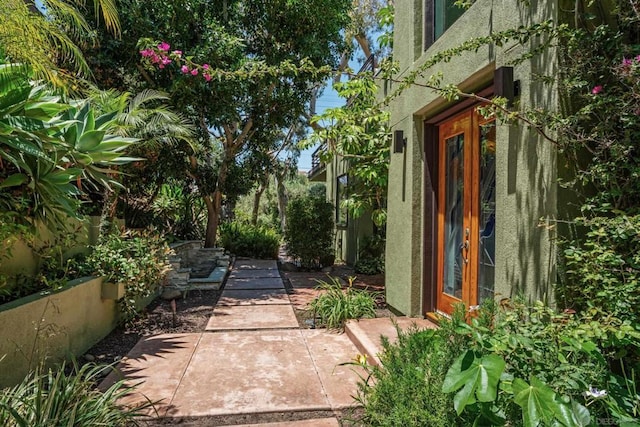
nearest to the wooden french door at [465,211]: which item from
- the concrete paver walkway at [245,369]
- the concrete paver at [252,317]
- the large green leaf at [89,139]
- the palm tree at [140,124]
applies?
the concrete paver walkway at [245,369]

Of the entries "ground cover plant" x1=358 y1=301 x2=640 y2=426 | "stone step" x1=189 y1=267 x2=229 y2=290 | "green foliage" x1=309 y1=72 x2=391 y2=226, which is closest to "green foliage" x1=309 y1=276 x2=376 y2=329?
"green foliage" x1=309 y1=72 x2=391 y2=226

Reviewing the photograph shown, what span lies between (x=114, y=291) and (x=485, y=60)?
16.7 ft

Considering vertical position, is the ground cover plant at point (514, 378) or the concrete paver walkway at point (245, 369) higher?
the ground cover plant at point (514, 378)

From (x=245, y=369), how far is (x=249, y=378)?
0.83ft

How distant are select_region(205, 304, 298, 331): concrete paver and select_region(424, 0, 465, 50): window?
175 inches

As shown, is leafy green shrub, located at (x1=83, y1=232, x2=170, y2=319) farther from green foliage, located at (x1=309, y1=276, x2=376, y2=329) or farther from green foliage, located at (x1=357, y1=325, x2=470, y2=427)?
green foliage, located at (x1=357, y1=325, x2=470, y2=427)

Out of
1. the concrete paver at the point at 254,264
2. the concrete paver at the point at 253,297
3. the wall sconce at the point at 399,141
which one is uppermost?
the wall sconce at the point at 399,141

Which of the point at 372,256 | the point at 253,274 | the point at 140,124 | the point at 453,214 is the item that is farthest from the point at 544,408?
the point at 253,274

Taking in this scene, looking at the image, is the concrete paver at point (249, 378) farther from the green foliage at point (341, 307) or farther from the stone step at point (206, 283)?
the stone step at point (206, 283)

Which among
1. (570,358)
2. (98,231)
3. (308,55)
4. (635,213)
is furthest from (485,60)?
(308,55)

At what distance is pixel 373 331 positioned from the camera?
5.00 m

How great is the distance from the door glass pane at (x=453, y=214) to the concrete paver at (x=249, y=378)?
2016 millimetres

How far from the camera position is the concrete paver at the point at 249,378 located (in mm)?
3379

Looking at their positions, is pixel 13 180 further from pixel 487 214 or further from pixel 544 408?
pixel 487 214
